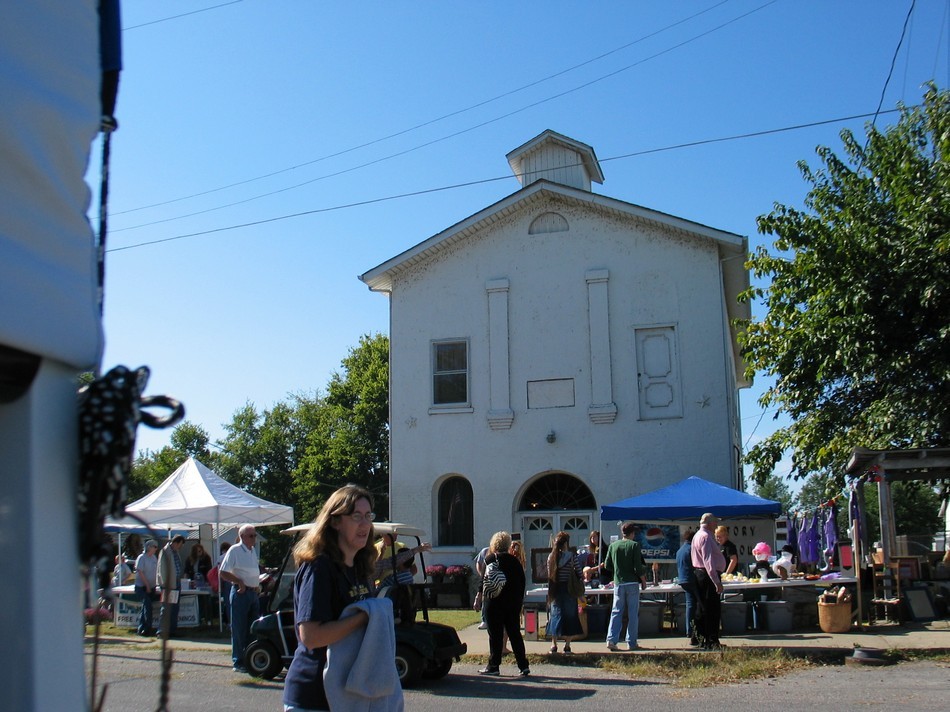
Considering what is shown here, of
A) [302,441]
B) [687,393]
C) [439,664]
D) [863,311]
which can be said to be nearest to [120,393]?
[439,664]

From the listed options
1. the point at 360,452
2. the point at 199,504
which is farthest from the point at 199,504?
the point at 360,452

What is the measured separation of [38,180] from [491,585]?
981 cm

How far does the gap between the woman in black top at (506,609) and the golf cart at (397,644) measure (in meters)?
0.49

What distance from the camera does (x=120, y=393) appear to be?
2488 mm

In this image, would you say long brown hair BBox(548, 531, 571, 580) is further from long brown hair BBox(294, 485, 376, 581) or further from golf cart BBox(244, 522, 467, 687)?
long brown hair BBox(294, 485, 376, 581)

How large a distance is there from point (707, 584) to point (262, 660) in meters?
5.95

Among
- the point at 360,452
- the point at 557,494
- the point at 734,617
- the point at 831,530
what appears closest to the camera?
the point at 734,617

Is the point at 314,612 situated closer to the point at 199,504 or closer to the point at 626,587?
the point at 626,587

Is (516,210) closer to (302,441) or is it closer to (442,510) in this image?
(442,510)

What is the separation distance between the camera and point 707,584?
1326cm

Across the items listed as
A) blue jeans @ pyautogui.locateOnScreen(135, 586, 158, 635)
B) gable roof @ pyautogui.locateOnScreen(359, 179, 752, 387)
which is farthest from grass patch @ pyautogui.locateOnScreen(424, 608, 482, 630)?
gable roof @ pyautogui.locateOnScreen(359, 179, 752, 387)

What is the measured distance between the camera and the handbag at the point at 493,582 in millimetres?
11641

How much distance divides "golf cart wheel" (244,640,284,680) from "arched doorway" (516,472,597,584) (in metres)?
11.2

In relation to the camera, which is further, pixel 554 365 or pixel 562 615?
pixel 554 365
